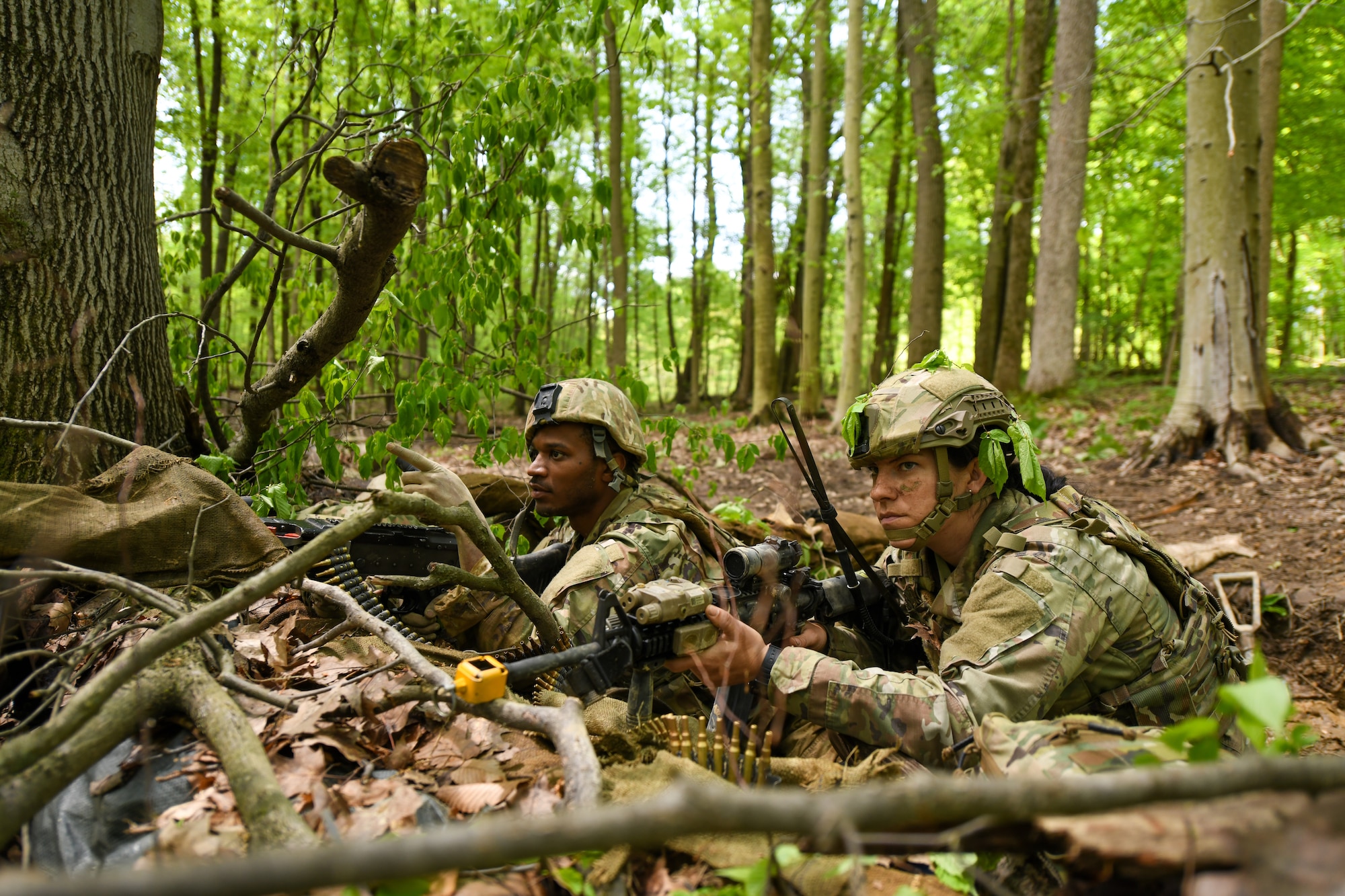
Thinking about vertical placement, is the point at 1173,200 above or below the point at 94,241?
above

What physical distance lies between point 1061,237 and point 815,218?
11.8ft

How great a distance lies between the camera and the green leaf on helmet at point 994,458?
2846mm

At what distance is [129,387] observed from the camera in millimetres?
3205

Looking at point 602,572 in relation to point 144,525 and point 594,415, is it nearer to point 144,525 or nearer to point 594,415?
point 594,415

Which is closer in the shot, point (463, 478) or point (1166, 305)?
point (463, 478)

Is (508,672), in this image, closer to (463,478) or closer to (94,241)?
(94,241)

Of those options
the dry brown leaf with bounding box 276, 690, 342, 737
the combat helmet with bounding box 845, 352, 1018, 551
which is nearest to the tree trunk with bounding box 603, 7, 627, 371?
the combat helmet with bounding box 845, 352, 1018, 551

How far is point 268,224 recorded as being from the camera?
2.78 metres

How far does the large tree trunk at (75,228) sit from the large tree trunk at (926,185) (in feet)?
33.4

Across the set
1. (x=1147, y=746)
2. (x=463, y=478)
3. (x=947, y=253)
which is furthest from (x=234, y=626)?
(x=947, y=253)

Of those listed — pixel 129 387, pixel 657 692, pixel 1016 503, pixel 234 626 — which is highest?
pixel 129 387

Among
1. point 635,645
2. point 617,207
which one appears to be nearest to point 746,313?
point 617,207

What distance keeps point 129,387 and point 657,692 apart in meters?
2.51

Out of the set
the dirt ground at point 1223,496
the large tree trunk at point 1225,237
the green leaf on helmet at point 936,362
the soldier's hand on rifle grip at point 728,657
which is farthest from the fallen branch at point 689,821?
the large tree trunk at point 1225,237
